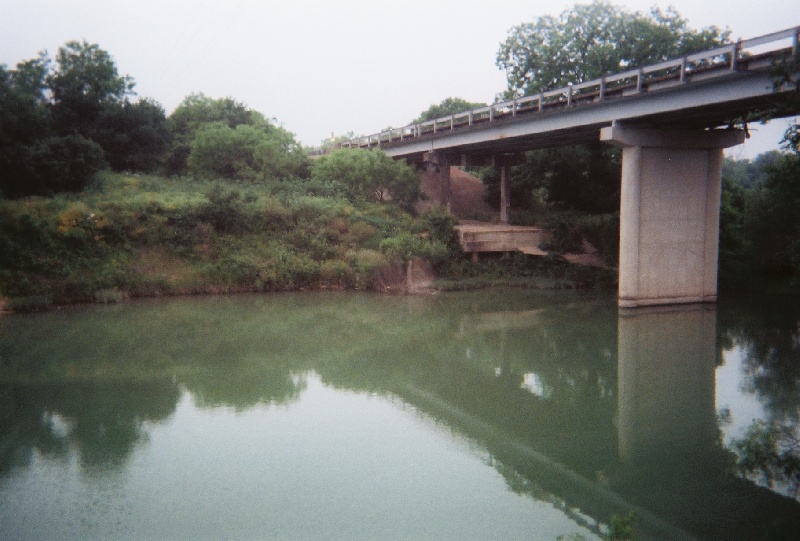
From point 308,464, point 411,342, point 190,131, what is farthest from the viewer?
point 190,131

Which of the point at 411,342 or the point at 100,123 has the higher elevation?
the point at 100,123

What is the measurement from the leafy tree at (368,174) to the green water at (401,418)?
14.2 m

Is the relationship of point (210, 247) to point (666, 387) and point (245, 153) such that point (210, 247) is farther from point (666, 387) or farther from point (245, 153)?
point (666, 387)

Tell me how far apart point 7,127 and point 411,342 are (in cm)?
2241

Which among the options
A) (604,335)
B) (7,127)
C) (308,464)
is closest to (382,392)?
(308,464)

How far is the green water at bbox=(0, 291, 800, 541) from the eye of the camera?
8531 millimetres

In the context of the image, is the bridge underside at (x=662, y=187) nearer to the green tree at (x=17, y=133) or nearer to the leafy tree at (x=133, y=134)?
the green tree at (x=17, y=133)

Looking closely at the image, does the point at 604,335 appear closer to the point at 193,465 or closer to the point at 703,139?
the point at 703,139

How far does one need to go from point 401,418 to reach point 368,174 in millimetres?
24718

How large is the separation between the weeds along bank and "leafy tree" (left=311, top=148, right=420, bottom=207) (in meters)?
3.10

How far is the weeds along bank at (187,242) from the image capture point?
24.8 metres

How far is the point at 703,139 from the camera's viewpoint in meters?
24.1

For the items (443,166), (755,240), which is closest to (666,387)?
(755,240)

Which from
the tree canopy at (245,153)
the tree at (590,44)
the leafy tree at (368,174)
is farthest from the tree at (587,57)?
the tree canopy at (245,153)
